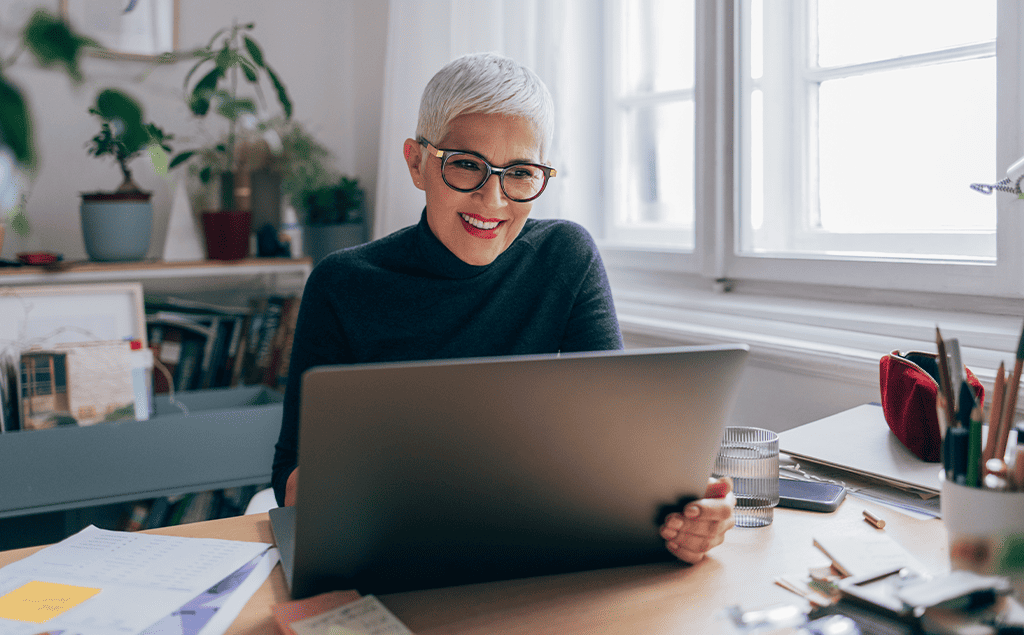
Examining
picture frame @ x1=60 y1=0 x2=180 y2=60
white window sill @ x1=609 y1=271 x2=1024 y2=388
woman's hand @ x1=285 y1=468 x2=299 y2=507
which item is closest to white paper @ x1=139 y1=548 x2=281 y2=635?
woman's hand @ x1=285 y1=468 x2=299 y2=507

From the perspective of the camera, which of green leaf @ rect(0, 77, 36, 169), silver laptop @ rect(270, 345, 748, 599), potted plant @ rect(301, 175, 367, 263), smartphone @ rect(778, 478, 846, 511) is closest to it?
green leaf @ rect(0, 77, 36, 169)

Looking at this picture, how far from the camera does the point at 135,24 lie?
2270 mm

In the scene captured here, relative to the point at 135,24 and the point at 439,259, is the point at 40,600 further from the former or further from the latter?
the point at 135,24

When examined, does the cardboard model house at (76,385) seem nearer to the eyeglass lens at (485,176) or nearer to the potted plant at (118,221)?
the potted plant at (118,221)

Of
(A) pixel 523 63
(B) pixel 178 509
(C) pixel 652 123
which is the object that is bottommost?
(B) pixel 178 509

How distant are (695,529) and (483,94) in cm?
69

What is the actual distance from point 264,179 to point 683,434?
7.01ft

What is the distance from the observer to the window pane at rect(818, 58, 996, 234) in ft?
4.62

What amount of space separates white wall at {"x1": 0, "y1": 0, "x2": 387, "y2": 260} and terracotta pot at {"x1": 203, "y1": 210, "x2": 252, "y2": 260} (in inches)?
7.2

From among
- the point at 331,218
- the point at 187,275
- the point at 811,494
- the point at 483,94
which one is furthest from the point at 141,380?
the point at 811,494

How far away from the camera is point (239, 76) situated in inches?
94.5

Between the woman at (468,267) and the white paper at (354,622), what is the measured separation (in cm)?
44

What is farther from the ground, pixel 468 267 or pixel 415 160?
pixel 415 160

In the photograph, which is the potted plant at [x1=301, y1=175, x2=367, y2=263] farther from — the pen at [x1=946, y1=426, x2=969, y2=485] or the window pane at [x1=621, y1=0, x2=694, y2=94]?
the pen at [x1=946, y1=426, x2=969, y2=485]
